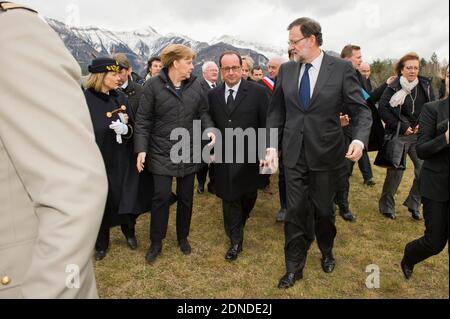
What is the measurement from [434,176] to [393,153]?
2.32 metres

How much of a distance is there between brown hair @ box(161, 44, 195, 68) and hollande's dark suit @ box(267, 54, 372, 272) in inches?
47.9

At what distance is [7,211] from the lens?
3.48 feet

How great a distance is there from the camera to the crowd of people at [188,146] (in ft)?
2.91

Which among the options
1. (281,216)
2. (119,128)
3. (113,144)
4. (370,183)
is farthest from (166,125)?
(370,183)

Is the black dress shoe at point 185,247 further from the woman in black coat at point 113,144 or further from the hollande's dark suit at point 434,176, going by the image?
the hollande's dark suit at point 434,176

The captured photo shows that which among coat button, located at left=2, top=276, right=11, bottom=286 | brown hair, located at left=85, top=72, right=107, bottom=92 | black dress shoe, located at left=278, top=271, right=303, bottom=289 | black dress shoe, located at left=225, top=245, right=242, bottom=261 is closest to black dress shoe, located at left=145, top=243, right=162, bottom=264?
black dress shoe, located at left=225, top=245, right=242, bottom=261

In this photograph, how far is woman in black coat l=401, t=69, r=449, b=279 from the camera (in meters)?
3.24

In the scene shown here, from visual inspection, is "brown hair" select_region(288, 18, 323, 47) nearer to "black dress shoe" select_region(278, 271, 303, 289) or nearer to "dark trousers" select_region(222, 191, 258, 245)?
"dark trousers" select_region(222, 191, 258, 245)

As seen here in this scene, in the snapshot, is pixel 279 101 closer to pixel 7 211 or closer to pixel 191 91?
pixel 191 91

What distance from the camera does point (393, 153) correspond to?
18.3 feet

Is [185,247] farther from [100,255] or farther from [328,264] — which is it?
[328,264]

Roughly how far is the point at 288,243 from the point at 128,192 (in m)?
2.15

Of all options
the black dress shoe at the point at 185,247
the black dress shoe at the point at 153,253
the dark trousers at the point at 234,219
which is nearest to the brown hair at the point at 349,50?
the dark trousers at the point at 234,219
